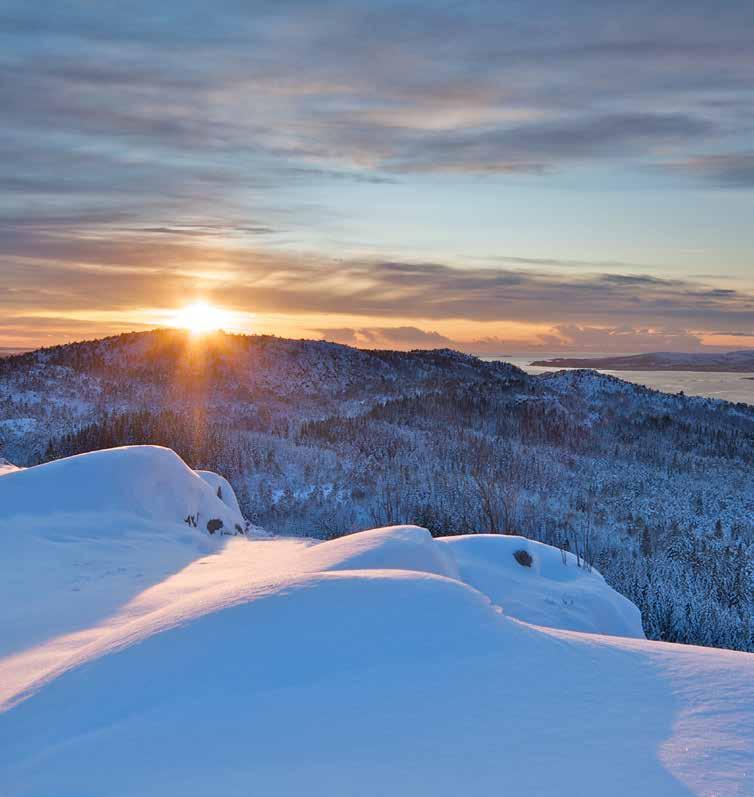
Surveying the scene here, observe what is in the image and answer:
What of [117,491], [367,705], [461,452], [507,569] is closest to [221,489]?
[117,491]

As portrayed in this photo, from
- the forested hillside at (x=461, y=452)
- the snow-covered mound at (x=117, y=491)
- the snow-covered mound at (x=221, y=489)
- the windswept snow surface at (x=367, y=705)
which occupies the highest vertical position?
the windswept snow surface at (x=367, y=705)

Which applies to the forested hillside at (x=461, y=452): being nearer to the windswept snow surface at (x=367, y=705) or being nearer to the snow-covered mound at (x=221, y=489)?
the snow-covered mound at (x=221, y=489)

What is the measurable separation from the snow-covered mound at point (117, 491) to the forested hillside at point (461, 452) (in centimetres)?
181

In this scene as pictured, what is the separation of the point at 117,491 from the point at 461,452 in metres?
7.39

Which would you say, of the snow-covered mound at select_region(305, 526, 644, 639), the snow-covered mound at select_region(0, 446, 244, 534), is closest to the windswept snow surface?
the snow-covered mound at select_region(305, 526, 644, 639)

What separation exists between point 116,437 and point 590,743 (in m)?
12.2

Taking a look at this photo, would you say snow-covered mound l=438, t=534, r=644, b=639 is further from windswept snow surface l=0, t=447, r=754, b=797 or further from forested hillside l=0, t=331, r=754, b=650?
windswept snow surface l=0, t=447, r=754, b=797

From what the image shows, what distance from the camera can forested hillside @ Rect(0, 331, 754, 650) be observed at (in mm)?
7898

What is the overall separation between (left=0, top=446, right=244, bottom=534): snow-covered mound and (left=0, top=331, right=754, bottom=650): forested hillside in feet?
5.94

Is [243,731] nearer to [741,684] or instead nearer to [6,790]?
[6,790]

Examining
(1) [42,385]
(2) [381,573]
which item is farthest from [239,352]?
(2) [381,573]

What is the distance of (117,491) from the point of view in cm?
713

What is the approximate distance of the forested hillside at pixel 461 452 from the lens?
790cm

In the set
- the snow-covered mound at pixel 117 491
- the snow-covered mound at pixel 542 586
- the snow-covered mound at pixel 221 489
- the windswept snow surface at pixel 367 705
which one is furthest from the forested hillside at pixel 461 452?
the windswept snow surface at pixel 367 705
